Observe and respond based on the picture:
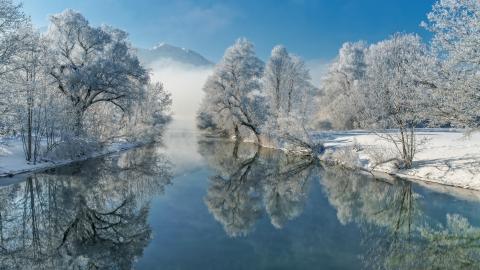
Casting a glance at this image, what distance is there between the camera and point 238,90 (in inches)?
1964

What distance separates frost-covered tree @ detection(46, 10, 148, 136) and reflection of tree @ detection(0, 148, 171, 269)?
35.2 feet

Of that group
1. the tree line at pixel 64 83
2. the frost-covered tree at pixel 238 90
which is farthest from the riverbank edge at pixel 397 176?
the tree line at pixel 64 83

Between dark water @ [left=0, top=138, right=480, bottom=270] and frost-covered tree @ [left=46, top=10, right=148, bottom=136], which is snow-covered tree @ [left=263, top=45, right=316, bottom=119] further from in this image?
dark water @ [left=0, top=138, right=480, bottom=270]

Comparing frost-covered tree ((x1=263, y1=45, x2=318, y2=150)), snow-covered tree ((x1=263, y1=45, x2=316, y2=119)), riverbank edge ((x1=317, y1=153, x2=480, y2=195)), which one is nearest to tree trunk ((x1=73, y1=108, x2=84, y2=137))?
riverbank edge ((x1=317, y1=153, x2=480, y2=195))

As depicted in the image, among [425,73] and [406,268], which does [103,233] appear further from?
[425,73]

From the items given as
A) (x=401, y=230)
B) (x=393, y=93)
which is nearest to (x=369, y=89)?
(x=393, y=93)

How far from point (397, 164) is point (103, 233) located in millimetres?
21523

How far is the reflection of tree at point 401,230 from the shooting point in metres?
10.7

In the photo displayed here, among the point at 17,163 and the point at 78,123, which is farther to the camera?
the point at 78,123

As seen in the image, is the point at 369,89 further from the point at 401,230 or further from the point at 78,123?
the point at 78,123

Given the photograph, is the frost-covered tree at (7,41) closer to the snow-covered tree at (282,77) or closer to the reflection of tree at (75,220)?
the reflection of tree at (75,220)

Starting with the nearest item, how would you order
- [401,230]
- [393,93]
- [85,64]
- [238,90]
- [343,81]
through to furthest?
[401,230], [393,93], [85,64], [238,90], [343,81]

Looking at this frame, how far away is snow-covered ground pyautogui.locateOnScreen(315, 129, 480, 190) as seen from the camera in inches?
878

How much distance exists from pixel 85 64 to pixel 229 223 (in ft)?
81.2
